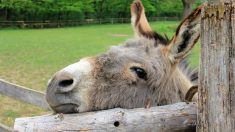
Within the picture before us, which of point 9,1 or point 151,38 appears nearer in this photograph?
point 151,38

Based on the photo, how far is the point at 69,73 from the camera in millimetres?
2703

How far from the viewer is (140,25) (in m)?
3.62

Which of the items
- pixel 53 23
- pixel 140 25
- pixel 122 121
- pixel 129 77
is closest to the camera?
pixel 122 121

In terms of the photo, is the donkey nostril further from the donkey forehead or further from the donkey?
the donkey forehead

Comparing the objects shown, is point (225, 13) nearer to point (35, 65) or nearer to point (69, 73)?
point (69, 73)

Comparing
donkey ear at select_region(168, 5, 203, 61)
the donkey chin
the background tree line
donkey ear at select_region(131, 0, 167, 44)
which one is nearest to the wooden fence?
donkey ear at select_region(131, 0, 167, 44)

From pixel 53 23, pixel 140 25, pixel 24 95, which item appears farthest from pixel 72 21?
pixel 140 25

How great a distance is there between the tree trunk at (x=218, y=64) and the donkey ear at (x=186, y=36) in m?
0.33

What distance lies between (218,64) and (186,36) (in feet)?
2.21

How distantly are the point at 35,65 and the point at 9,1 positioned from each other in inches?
1541

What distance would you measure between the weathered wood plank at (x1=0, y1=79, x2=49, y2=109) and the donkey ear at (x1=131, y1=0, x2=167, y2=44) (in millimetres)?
1875

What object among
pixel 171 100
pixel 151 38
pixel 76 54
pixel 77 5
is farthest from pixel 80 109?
pixel 77 5

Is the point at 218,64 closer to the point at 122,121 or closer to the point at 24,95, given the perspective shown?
the point at 122,121

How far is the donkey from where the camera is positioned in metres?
2.71
